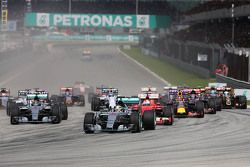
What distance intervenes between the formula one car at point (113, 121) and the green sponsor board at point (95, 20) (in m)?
81.7

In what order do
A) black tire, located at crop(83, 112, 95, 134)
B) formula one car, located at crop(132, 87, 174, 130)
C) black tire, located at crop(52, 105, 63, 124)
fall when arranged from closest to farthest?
black tire, located at crop(83, 112, 95, 134) < formula one car, located at crop(132, 87, 174, 130) < black tire, located at crop(52, 105, 63, 124)

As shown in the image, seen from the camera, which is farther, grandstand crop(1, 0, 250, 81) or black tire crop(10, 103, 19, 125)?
grandstand crop(1, 0, 250, 81)

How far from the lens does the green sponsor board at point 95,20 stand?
347ft

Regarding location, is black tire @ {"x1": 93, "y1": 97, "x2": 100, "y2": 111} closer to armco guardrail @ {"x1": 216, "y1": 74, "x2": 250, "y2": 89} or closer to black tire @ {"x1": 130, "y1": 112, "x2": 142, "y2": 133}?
black tire @ {"x1": 130, "y1": 112, "x2": 142, "y2": 133}

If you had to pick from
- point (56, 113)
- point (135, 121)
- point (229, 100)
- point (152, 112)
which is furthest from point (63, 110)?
point (229, 100)

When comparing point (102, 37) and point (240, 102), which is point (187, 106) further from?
point (102, 37)

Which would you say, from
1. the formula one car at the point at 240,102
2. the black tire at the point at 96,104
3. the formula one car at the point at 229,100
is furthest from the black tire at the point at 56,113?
the formula one car at the point at 240,102

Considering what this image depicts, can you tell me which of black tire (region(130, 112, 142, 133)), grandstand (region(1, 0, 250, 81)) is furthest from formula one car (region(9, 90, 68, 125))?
grandstand (region(1, 0, 250, 81))

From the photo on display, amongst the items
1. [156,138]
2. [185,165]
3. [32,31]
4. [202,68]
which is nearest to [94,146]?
[156,138]

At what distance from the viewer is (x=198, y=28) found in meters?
96.8

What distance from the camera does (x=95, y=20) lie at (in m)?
107

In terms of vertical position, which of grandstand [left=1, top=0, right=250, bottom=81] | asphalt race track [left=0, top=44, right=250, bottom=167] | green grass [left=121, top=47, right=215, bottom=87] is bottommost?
asphalt race track [left=0, top=44, right=250, bottom=167]

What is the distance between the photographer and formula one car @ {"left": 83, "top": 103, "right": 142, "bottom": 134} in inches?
960

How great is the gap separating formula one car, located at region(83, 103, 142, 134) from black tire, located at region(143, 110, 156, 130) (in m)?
0.25
